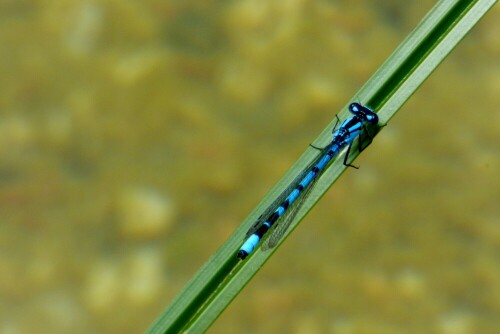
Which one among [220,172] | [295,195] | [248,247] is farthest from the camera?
[220,172]

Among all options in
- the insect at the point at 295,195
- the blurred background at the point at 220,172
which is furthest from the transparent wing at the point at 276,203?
the blurred background at the point at 220,172

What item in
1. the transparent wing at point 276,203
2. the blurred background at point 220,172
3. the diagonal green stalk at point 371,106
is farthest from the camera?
the blurred background at point 220,172

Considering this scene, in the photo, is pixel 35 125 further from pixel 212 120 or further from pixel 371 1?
pixel 371 1

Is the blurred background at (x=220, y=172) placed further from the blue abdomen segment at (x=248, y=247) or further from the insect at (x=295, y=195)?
the blue abdomen segment at (x=248, y=247)

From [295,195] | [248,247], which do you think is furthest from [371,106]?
[248,247]

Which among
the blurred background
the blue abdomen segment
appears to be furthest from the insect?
the blurred background

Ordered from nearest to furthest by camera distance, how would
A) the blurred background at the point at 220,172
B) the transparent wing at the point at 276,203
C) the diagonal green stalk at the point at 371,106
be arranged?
1. the diagonal green stalk at the point at 371,106
2. the transparent wing at the point at 276,203
3. the blurred background at the point at 220,172

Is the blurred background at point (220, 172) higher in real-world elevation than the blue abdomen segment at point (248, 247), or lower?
higher

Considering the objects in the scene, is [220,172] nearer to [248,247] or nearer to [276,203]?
[276,203]
